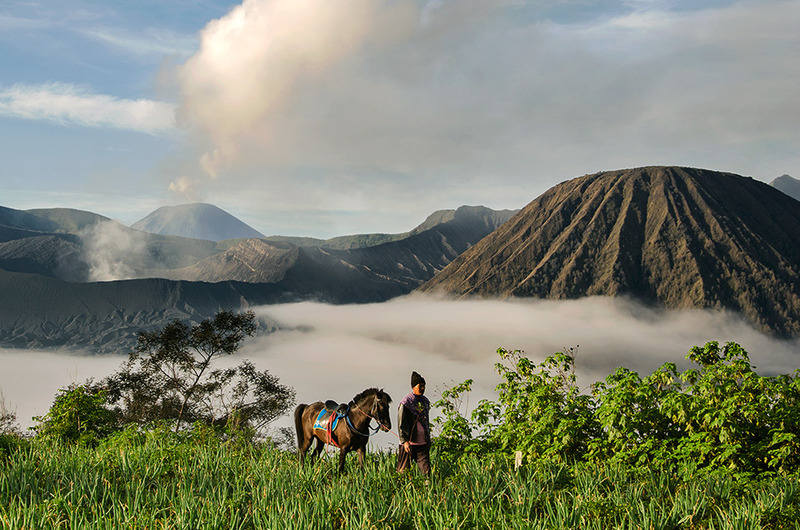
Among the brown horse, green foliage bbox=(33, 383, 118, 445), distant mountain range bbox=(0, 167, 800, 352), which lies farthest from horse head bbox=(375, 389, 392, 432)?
distant mountain range bbox=(0, 167, 800, 352)

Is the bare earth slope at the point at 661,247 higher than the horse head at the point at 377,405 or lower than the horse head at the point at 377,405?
higher

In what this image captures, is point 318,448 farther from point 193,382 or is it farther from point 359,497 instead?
point 193,382

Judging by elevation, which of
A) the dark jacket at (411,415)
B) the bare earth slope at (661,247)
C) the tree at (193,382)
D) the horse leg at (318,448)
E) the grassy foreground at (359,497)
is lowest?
the tree at (193,382)

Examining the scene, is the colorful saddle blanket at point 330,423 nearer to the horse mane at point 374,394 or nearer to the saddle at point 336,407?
the saddle at point 336,407

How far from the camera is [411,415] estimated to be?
8.73 meters

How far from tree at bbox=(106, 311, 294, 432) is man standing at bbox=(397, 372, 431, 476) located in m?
24.0

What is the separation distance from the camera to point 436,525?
5.83m

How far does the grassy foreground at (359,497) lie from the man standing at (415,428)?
10.6 inches

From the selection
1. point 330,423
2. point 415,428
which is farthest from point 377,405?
point 330,423

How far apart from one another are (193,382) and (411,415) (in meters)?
28.2

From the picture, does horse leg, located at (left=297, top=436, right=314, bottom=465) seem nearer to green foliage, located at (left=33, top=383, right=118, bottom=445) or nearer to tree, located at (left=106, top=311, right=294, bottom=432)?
green foliage, located at (left=33, top=383, right=118, bottom=445)

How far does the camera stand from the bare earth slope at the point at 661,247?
150337 mm

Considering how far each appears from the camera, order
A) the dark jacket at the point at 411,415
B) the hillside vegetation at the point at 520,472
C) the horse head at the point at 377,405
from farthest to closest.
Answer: the horse head at the point at 377,405 < the dark jacket at the point at 411,415 < the hillside vegetation at the point at 520,472

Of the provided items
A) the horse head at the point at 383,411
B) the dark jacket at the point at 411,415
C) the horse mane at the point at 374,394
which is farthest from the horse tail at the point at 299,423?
the dark jacket at the point at 411,415
